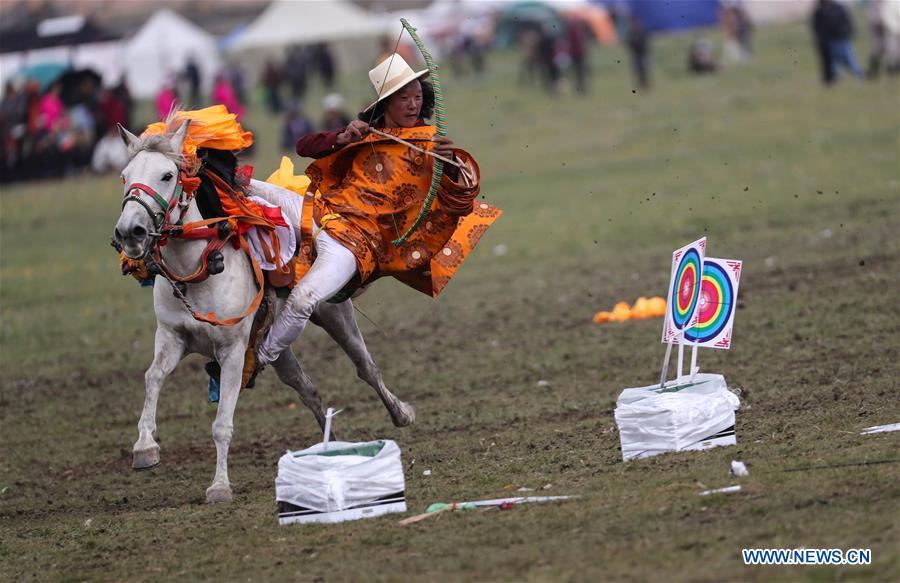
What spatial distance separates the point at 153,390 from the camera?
26.2 ft

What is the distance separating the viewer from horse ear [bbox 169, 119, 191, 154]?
7988 millimetres

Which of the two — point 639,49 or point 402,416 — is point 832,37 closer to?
point 639,49

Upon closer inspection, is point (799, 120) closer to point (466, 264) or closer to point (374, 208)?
point (466, 264)

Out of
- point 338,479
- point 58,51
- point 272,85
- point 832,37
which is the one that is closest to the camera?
point 338,479

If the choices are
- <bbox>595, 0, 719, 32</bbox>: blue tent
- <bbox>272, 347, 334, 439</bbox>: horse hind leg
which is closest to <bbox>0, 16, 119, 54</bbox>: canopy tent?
<bbox>595, 0, 719, 32</bbox>: blue tent

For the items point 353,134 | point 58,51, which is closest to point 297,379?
point 353,134

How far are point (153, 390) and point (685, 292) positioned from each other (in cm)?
305

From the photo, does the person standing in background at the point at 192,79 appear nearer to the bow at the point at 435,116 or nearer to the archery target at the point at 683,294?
the bow at the point at 435,116

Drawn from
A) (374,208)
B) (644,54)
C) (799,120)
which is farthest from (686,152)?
(374,208)

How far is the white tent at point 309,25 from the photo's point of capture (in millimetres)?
45031

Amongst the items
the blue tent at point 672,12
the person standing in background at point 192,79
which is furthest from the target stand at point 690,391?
the blue tent at point 672,12

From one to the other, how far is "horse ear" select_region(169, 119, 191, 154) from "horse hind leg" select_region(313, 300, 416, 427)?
1538mm

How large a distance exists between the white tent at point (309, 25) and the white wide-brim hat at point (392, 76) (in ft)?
122

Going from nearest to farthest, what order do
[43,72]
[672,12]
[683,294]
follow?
[683,294] < [43,72] < [672,12]
